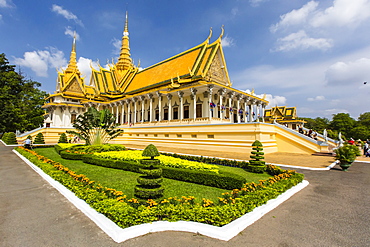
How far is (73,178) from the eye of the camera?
7297 millimetres

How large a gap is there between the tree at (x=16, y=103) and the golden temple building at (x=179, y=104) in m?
8.54

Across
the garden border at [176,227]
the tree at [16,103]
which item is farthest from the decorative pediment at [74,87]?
the garden border at [176,227]

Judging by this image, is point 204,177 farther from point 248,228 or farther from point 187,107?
point 187,107

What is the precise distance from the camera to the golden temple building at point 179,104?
17125mm

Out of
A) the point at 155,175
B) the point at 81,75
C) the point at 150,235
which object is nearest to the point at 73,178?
the point at 155,175

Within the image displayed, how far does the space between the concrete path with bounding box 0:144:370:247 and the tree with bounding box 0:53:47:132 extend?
42226mm

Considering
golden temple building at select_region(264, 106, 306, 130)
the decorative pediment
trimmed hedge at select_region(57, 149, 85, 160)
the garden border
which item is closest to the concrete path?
the garden border

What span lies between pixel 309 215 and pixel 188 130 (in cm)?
1596

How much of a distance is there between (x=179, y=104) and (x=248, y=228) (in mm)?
22848

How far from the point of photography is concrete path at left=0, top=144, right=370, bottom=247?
3.51 metres

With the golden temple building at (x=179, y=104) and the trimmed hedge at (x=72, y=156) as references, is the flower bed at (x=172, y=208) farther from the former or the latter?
the golden temple building at (x=179, y=104)

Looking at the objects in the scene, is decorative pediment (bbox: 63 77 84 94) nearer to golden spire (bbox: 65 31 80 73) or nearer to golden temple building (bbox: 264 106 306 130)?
golden spire (bbox: 65 31 80 73)

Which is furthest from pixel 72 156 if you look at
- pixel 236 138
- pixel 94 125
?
pixel 236 138

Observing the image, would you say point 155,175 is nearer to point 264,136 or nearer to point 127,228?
point 127,228
